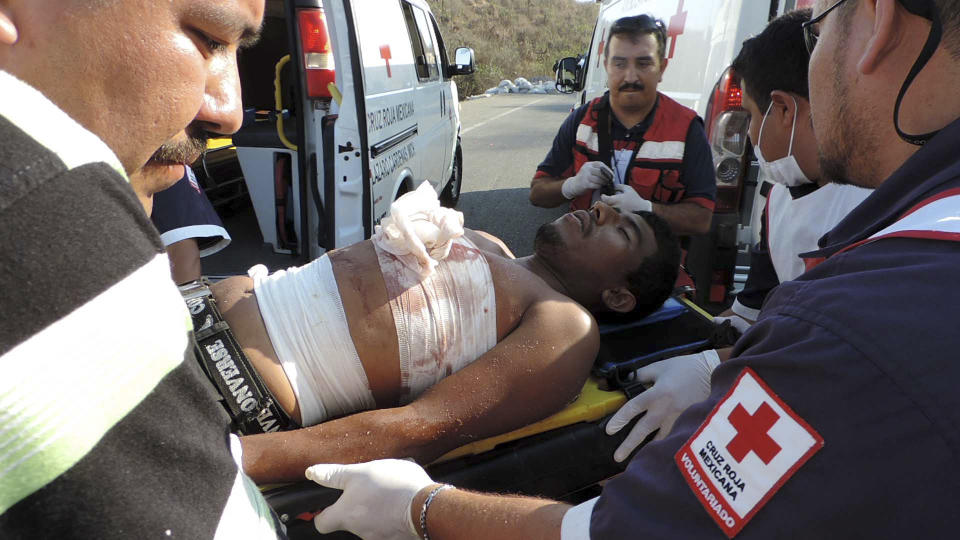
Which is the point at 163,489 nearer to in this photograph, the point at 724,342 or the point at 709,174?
the point at 724,342

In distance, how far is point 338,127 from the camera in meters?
2.91

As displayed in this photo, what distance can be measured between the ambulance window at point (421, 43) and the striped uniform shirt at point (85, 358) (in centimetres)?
424

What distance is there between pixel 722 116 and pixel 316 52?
213 cm

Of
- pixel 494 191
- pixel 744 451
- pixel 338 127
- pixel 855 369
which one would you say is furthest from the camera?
pixel 494 191

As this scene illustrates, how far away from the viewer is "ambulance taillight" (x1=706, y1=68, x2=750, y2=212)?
2.93 metres

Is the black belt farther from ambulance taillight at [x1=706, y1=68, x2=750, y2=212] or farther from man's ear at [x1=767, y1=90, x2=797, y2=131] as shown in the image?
ambulance taillight at [x1=706, y1=68, x2=750, y2=212]

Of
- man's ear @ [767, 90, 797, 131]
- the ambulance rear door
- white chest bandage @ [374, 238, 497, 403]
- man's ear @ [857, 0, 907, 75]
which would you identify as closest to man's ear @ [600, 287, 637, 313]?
white chest bandage @ [374, 238, 497, 403]

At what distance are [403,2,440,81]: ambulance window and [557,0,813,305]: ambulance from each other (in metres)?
1.96

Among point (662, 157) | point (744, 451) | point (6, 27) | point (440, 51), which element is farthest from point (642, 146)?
point (440, 51)

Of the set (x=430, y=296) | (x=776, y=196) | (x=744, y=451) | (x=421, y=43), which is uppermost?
(x=421, y=43)

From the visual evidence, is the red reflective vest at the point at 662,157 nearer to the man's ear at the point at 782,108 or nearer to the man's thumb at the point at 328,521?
the man's ear at the point at 782,108

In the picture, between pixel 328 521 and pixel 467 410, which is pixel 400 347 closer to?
pixel 467 410

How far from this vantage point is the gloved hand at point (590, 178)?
3006mm

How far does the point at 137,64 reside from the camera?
0.80m
